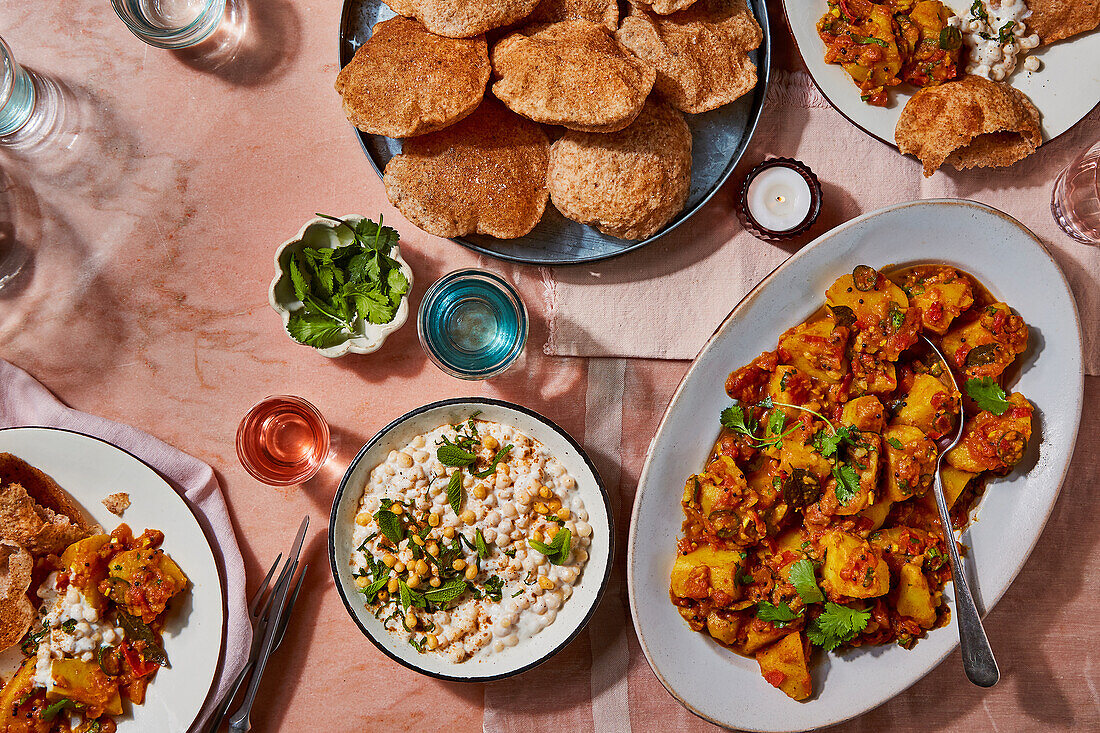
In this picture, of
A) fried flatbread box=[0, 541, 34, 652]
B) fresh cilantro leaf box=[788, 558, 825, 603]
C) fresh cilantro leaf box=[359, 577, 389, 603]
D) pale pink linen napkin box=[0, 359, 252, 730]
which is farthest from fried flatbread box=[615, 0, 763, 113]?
fried flatbread box=[0, 541, 34, 652]

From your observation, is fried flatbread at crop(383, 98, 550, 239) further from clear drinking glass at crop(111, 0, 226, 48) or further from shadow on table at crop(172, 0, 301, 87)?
clear drinking glass at crop(111, 0, 226, 48)

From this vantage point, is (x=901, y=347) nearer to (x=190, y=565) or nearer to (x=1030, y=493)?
(x=1030, y=493)

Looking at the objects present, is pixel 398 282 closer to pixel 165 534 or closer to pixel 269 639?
pixel 165 534

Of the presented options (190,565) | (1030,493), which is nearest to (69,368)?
(190,565)

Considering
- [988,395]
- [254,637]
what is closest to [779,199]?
[988,395]

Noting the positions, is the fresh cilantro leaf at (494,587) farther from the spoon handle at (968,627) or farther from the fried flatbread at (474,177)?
the spoon handle at (968,627)

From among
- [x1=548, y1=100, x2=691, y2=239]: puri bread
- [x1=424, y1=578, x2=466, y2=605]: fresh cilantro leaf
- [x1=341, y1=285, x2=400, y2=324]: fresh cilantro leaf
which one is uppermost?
[x1=548, y1=100, x2=691, y2=239]: puri bread
